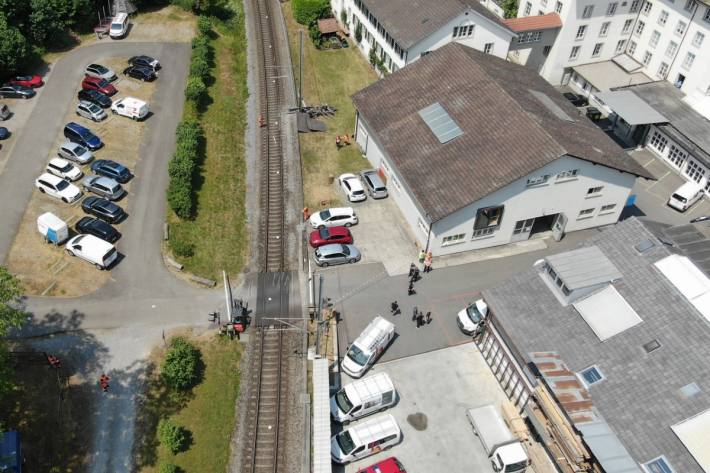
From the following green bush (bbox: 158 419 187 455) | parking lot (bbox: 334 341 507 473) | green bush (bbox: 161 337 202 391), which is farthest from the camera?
green bush (bbox: 161 337 202 391)

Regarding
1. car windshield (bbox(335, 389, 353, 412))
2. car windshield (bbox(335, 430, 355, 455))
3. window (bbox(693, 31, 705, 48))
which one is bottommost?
car windshield (bbox(335, 430, 355, 455))

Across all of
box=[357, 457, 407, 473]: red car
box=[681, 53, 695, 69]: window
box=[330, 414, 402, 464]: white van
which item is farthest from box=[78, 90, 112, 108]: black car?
box=[681, 53, 695, 69]: window

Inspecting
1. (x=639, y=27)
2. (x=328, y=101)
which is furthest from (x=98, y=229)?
(x=639, y=27)

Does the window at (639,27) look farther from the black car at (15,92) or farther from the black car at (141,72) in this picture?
the black car at (15,92)

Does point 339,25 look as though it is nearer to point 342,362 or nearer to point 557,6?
point 557,6

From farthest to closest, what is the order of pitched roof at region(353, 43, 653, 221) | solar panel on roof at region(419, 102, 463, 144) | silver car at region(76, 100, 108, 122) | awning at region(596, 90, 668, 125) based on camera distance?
awning at region(596, 90, 668, 125) → silver car at region(76, 100, 108, 122) → solar panel on roof at region(419, 102, 463, 144) → pitched roof at region(353, 43, 653, 221)

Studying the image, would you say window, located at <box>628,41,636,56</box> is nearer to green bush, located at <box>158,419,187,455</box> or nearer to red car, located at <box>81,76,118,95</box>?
red car, located at <box>81,76,118,95</box>

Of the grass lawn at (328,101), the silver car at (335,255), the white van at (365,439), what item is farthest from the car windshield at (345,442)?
the grass lawn at (328,101)

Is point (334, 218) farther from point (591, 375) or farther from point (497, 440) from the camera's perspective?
point (591, 375)
